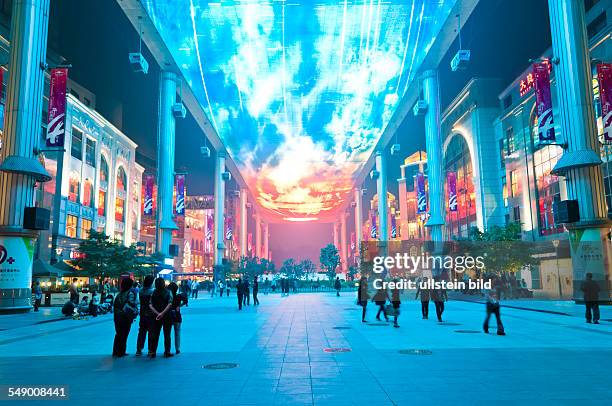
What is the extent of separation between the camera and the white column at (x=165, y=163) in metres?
42.4

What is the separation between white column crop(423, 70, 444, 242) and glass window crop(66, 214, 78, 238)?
3239cm

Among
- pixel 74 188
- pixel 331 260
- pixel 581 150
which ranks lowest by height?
pixel 331 260

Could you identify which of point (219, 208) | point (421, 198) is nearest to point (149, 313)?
point (421, 198)

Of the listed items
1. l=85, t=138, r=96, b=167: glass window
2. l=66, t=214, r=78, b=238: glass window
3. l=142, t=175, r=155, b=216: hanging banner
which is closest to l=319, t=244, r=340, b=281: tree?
l=142, t=175, r=155, b=216: hanging banner

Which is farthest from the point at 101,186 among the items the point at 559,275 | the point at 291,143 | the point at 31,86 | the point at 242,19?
the point at 559,275

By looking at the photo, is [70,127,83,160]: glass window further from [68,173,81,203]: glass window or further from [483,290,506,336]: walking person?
[483,290,506,336]: walking person

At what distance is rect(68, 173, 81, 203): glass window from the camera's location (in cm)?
4500

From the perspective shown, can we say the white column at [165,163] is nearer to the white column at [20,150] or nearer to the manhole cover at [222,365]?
the white column at [20,150]

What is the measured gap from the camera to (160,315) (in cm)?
965

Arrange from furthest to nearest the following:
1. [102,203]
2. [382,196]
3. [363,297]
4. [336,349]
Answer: [382,196], [102,203], [363,297], [336,349]

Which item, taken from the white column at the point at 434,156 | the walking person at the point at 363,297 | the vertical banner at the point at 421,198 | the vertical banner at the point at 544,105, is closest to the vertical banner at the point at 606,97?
the vertical banner at the point at 544,105

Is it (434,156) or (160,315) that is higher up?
(434,156)

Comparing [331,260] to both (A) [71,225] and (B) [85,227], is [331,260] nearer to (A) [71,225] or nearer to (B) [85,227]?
(B) [85,227]

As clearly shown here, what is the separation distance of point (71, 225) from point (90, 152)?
850cm
